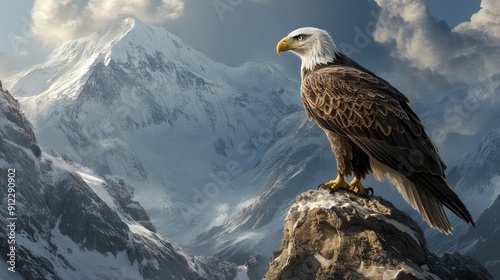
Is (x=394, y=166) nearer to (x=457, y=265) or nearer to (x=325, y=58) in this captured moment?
(x=325, y=58)

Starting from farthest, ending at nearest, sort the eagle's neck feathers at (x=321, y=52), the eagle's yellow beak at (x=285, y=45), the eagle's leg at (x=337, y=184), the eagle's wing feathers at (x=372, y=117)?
the eagle's yellow beak at (x=285, y=45) < the eagle's neck feathers at (x=321, y=52) < the eagle's leg at (x=337, y=184) < the eagle's wing feathers at (x=372, y=117)

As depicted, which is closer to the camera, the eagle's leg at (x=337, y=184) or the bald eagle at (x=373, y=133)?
the bald eagle at (x=373, y=133)

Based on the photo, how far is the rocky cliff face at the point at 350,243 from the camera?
37.6 ft

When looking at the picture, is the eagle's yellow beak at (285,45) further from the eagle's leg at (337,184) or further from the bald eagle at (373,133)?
the eagle's leg at (337,184)

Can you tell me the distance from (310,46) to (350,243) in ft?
14.5

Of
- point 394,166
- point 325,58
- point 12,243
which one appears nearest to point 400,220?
point 394,166

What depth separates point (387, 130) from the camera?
1154 centimetres

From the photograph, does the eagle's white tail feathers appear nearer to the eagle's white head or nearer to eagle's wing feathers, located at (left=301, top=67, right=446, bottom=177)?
eagle's wing feathers, located at (left=301, top=67, right=446, bottom=177)

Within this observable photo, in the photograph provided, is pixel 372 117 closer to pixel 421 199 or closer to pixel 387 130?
pixel 387 130

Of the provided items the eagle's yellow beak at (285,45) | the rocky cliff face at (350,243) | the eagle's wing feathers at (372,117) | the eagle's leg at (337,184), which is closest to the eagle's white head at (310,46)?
the eagle's yellow beak at (285,45)

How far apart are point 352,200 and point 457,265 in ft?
13.2

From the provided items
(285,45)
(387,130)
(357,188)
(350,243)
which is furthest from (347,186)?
(285,45)

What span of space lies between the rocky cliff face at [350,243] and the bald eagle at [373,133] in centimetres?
52

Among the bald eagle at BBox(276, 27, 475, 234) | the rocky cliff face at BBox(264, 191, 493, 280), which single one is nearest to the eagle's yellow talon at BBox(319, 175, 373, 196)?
the bald eagle at BBox(276, 27, 475, 234)
